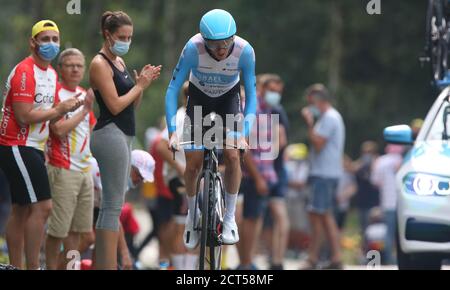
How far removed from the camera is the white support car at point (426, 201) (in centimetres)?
1197

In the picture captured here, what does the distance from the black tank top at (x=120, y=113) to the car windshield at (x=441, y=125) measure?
3.26 meters

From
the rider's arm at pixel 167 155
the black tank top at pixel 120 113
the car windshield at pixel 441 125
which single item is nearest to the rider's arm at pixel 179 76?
the black tank top at pixel 120 113

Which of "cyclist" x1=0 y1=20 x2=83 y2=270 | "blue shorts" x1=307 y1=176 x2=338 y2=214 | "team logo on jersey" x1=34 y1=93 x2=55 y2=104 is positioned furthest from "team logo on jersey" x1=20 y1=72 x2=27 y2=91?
"blue shorts" x1=307 y1=176 x2=338 y2=214

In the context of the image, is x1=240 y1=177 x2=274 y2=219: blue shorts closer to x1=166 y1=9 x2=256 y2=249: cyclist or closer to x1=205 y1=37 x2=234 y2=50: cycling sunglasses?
x1=166 y1=9 x2=256 y2=249: cyclist

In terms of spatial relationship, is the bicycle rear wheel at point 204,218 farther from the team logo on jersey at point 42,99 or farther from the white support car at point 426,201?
the white support car at point 426,201

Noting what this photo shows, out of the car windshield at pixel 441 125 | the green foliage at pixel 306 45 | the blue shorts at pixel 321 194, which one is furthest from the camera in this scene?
the green foliage at pixel 306 45

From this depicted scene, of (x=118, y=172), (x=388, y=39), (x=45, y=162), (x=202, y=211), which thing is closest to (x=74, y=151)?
(x=45, y=162)

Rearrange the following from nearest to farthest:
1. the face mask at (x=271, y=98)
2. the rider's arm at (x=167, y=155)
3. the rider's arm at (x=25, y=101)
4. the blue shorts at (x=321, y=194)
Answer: the rider's arm at (x=25, y=101) → the rider's arm at (x=167, y=155) → the face mask at (x=271, y=98) → the blue shorts at (x=321, y=194)

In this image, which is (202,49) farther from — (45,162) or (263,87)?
(263,87)

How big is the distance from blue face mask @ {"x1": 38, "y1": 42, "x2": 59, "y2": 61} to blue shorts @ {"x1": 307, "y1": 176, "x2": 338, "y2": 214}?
700 cm

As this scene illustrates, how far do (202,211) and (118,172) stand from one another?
873 millimetres

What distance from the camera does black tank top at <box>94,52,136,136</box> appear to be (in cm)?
1116

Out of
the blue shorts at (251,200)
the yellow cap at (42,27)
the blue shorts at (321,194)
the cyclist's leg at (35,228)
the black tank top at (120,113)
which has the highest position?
the yellow cap at (42,27)

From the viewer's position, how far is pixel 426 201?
12047 millimetres
